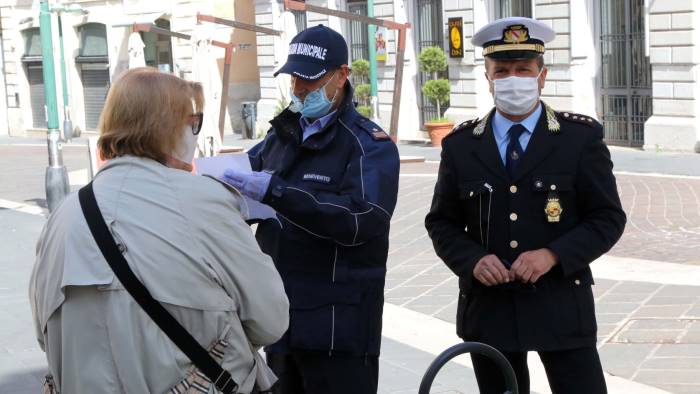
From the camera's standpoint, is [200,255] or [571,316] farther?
[571,316]

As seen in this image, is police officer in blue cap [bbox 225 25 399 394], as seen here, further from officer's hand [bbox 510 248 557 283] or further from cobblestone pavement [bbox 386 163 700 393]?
cobblestone pavement [bbox 386 163 700 393]

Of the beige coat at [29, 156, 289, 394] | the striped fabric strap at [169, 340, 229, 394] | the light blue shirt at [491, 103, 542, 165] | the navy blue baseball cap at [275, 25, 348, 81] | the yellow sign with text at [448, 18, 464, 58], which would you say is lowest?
the striped fabric strap at [169, 340, 229, 394]

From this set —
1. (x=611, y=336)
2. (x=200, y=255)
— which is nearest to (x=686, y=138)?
(x=611, y=336)

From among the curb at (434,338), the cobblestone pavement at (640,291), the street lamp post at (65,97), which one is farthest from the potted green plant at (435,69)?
the curb at (434,338)

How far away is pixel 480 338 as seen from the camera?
4.00 m

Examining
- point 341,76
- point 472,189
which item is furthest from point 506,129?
point 341,76

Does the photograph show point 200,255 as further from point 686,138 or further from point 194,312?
point 686,138

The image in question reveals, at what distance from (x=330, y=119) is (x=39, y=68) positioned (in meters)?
34.7

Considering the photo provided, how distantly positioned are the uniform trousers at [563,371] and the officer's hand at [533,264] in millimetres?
285

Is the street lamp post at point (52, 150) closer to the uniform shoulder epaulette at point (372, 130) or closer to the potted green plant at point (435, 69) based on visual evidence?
the uniform shoulder epaulette at point (372, 130)

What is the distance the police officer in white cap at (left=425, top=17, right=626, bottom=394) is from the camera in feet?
12.7

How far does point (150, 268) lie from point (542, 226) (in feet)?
5.11

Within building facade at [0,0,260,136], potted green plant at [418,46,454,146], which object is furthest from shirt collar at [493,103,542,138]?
building facade at [0,0,260,136]

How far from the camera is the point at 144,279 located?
284 cm
